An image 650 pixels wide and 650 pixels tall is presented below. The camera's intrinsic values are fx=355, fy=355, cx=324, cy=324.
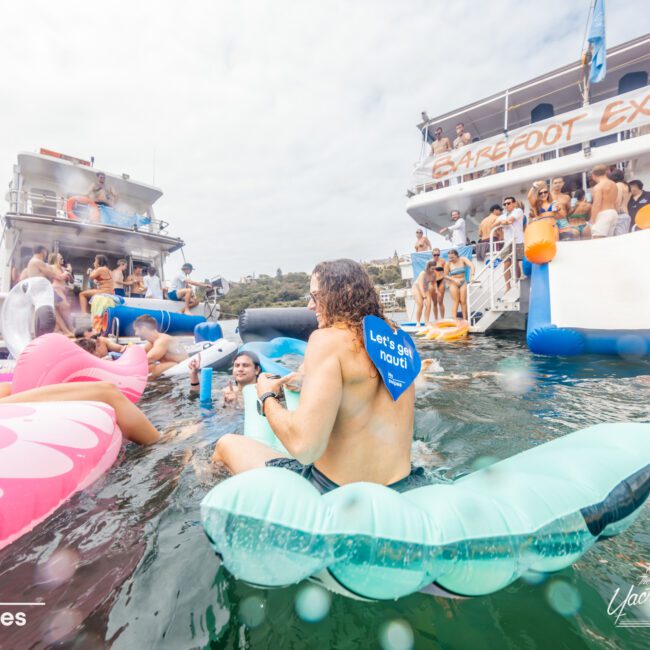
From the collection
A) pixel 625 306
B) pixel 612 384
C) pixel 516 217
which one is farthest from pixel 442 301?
pixel 612 384

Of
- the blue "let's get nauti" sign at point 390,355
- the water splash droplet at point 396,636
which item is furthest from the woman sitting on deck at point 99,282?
the water splash droplet at point 396,636

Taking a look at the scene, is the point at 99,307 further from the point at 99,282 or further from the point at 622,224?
the point at 622,224

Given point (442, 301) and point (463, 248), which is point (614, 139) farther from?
point (442, 301)

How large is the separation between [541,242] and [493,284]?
3225 millimetres

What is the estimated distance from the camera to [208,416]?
378 centimetres

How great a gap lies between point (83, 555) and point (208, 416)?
7.33 ft

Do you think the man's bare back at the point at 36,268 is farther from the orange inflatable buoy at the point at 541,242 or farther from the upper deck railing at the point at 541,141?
the upper deck railing at the point at 541,141

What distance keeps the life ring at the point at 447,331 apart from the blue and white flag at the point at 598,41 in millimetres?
7839

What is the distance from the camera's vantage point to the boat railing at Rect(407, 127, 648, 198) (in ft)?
35.0

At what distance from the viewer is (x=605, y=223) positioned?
6598mm

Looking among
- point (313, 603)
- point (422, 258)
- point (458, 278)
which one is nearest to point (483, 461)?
point (313, 603)

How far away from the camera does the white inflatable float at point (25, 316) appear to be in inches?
206

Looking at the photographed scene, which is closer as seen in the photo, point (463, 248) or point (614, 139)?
point (463, 248)

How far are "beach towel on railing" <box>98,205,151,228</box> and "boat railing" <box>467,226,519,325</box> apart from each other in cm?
1054
